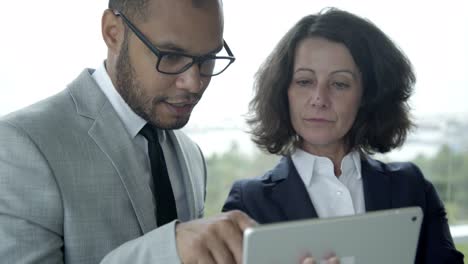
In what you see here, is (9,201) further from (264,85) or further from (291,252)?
(264,85)

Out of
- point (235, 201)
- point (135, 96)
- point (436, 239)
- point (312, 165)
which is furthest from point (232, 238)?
point (436, 239)

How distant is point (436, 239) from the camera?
1957 mm

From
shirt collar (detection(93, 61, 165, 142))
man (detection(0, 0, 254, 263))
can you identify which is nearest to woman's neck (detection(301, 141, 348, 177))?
man (detection(0, 0, 254, 263))

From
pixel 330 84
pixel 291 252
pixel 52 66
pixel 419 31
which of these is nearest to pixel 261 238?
pixel 291 252

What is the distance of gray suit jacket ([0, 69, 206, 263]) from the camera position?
4.07 feet

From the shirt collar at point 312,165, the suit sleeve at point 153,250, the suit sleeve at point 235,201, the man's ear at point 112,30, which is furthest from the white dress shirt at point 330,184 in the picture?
the suit sleeve at point 153,250

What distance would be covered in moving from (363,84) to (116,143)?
103 centimetres

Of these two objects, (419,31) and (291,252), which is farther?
(419,31)

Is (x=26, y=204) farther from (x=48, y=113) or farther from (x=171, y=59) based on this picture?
(x=171, y=59)

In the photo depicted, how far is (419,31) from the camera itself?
10.4ft

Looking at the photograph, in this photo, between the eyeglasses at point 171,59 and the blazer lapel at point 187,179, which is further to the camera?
the blazer lapel at point 187,179

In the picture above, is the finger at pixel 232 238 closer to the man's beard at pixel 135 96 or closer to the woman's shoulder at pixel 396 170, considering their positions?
the man's beard at pixel 135 96

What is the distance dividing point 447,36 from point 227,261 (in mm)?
2729

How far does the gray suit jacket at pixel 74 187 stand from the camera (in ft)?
4.07
